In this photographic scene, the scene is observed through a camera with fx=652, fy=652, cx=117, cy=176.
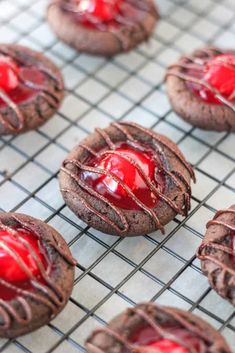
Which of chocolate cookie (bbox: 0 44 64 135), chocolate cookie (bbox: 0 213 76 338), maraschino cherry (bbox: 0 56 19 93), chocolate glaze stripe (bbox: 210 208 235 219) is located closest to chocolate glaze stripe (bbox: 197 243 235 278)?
chocolate glaze stripe (bbox: 210 208 235 219)

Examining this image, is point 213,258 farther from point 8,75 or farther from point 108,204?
point 8,75

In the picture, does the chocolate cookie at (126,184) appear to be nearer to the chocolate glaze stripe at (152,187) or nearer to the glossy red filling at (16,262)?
the chocolate glaze stripe at (152,187)

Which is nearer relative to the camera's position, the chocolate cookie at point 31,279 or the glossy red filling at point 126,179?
the chocolate cookie at point 31,279

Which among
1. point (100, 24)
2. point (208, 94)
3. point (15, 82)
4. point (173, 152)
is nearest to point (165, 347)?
A: point (173, 152)

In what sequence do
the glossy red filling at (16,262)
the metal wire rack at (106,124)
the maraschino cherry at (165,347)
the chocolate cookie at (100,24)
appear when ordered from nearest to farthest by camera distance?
the maraschino cherry at (165,347) < the glossy red filling at (16,262) < the metal wire rack at (106,124) < the chocolate cookie at (100,24)

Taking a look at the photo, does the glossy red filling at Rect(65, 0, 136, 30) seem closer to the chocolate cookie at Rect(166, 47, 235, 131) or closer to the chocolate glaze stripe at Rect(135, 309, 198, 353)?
the chocolate cookie at Rect(166, 47, 235, 131)

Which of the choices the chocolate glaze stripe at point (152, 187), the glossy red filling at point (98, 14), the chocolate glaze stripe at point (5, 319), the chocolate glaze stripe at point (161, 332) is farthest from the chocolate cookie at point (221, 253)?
the glossy red filling at point (98, 14)
